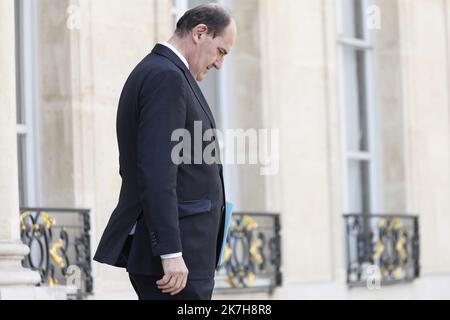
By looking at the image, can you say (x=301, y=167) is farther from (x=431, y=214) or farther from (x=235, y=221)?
(x=431, y=214)

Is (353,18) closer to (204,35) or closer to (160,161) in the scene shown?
(204,35)

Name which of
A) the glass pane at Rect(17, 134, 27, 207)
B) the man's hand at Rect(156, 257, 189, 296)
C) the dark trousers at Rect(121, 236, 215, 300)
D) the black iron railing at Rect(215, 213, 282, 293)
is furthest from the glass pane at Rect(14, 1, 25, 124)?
the man's hand at Rect(156, 257, 189, 296)

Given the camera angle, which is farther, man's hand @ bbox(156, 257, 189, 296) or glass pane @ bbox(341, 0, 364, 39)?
glass pane @ bbox(341, 0, 364, 39)

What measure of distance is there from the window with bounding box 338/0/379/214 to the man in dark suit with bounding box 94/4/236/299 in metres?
→ 7.48

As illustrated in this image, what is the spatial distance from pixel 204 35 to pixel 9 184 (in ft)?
8.26

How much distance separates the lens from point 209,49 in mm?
4820

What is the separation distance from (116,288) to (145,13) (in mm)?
1969

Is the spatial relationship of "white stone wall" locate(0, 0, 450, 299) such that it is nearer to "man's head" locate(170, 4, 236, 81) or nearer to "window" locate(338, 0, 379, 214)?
"window" locate(338, 0, 379, 214)

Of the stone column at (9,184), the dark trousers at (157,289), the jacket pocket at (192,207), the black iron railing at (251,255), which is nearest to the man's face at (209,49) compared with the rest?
the jacket pocket at (192,207)

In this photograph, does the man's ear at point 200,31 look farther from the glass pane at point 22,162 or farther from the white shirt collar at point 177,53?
the glass pane at point 22,162

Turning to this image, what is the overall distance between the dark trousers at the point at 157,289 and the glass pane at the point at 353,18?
7.97 m

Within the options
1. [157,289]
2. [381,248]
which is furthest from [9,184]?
[381,248]

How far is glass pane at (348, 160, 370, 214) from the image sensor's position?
12398 millimetres

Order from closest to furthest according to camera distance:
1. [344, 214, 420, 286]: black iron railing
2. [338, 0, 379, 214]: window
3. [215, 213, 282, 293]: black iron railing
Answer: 1. [215, 213, 282, 293]: black iron railing
2. [344, 214, 420, 286]: black iron railing
3. [338, 0, 379, 214]: window
